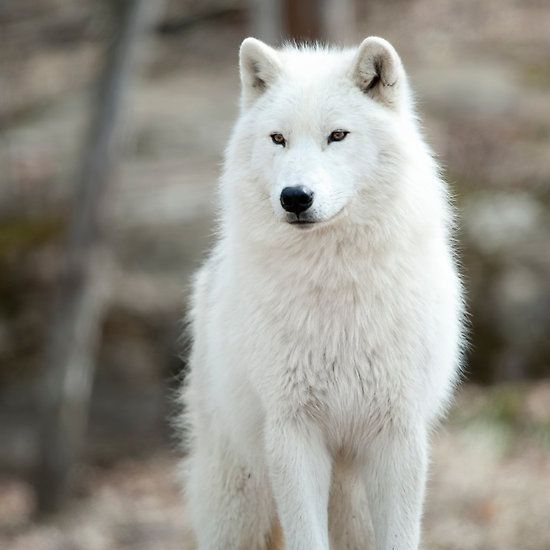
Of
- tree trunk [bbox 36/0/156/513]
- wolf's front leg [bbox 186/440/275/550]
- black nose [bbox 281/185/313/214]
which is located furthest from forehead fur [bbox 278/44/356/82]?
tree trunk [bbox 36/0/156/513]

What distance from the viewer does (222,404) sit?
17.3 ft

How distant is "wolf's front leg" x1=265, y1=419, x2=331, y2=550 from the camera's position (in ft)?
15.6

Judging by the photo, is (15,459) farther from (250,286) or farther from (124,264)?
(250,286)

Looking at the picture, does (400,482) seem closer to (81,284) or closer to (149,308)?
(81,284)

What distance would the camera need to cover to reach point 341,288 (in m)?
4.85

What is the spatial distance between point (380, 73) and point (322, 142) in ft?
1.50

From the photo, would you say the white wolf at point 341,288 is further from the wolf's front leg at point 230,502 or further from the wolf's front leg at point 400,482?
the wolf's front leg at point 230,502

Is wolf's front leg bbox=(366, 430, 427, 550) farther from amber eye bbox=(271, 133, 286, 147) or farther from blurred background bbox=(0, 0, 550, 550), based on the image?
blurred background bbox=(0, 0, 550, 550)

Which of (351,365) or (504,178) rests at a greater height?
(351,365)

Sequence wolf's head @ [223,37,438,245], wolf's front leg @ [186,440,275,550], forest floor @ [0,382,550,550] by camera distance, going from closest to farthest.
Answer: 1. wolf's head @ [223,37,438,245]
2. wolf's front leg @ [186,440,275,550]
3. forest floor @ [0,382,550,550]

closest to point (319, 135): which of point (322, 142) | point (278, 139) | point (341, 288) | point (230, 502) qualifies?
point (322, 142)

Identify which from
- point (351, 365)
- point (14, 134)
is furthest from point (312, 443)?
point (14, 134)

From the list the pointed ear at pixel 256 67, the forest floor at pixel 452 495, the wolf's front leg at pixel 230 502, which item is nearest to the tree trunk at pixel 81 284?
the forest floor at pixel 452 495

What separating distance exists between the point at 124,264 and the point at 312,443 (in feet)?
24.9
